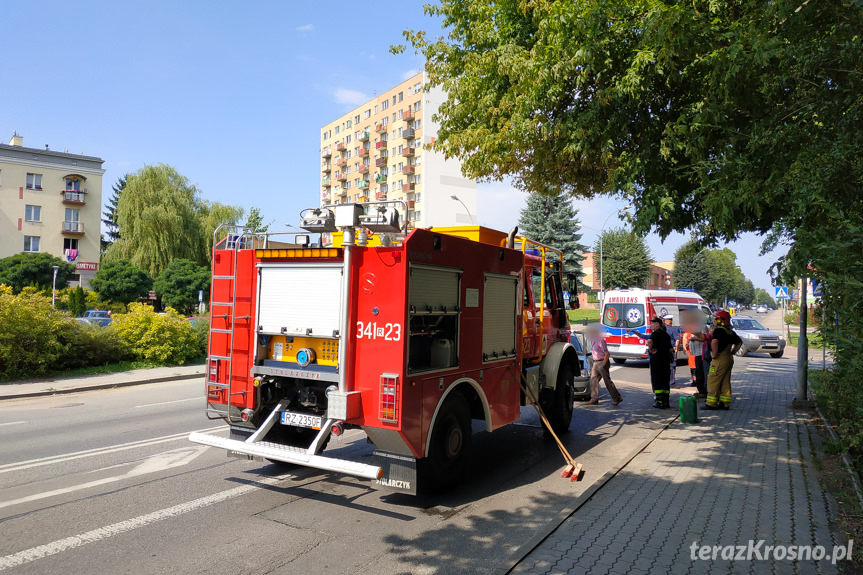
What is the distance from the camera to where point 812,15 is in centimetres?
529

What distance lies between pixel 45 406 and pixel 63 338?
14.3 ft

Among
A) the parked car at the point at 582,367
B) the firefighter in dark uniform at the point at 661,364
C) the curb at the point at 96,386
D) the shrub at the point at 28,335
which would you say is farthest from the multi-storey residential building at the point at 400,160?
the firefighter in dark uniform at the point at 661,364

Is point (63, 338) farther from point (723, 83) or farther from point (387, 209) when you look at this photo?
point (723, 83)

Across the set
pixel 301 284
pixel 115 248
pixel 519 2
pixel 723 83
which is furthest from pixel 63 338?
pixel 115 248

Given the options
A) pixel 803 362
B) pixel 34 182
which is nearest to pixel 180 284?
pixel 34 182

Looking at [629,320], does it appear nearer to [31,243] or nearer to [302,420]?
[302,420]

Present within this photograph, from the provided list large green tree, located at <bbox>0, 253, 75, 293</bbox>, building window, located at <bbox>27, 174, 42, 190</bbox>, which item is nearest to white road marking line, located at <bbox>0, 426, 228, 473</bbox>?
large green tree, located at <bbox>0, 253, 75, 293</bbox>

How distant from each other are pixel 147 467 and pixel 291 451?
98.5 inches

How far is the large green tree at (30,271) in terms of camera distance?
38219 mm

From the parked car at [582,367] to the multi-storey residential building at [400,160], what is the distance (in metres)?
38.7

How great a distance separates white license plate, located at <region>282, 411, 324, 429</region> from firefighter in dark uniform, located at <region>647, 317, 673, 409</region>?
790cm

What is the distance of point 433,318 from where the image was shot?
5656 mm

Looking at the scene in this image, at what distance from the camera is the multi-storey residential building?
205 feet

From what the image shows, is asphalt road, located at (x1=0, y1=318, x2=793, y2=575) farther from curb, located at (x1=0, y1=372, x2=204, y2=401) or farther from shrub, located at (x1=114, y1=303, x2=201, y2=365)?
shrub, located at (x1=114, y1=303, x2=201, y2=365)
